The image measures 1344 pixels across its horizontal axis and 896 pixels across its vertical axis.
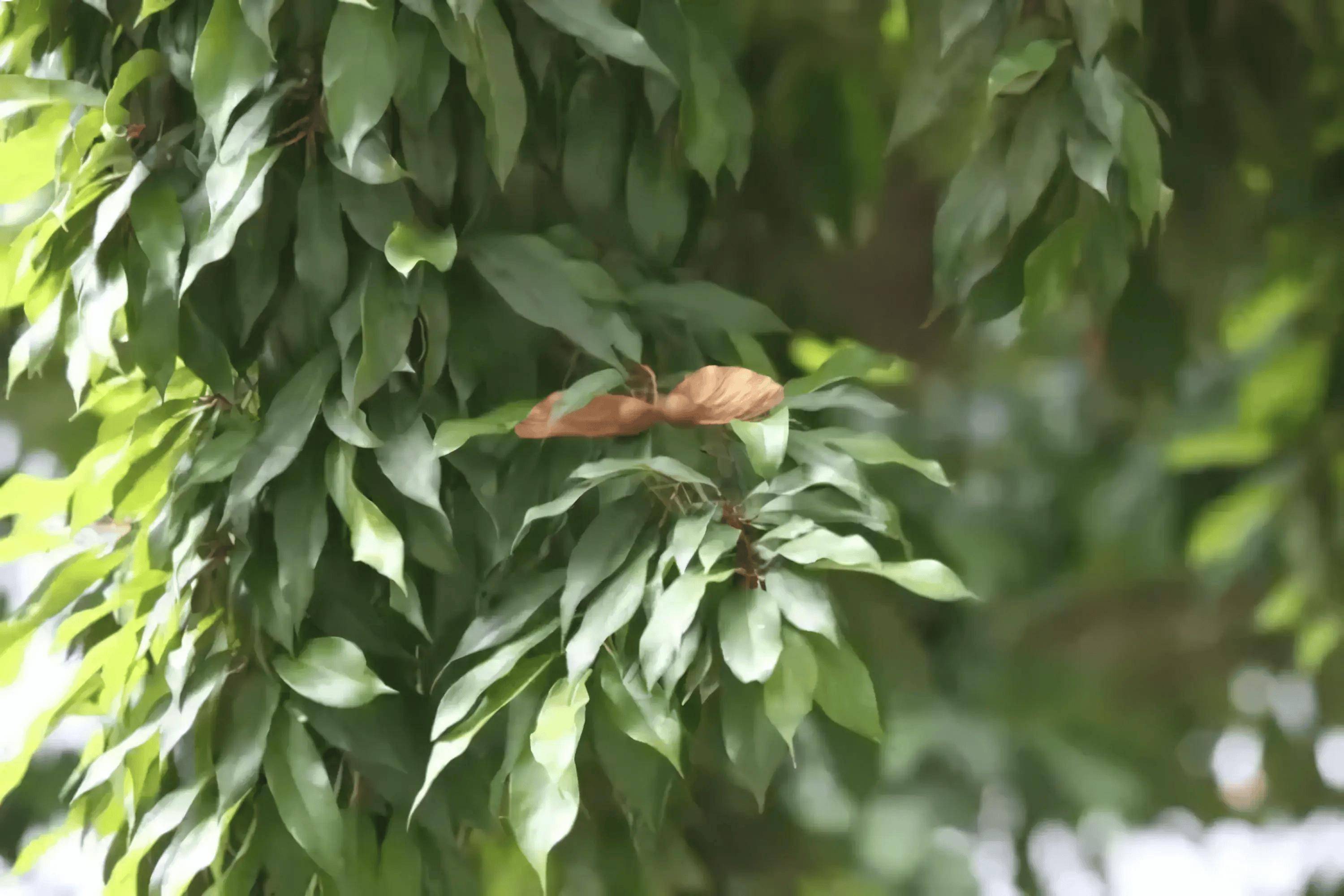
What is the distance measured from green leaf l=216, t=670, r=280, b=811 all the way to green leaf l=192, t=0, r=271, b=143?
0.21 metres

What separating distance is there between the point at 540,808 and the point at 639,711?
5cm

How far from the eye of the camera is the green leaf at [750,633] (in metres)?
0.42

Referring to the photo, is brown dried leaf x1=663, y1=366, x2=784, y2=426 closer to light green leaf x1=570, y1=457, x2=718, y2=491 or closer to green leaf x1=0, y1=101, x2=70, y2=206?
light green leaf x1=570, y1=457, x2=718, y2=491

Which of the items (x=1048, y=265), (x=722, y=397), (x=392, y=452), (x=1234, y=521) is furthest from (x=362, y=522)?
(x=1234, y=521)

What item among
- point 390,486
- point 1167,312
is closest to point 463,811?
point 390,486

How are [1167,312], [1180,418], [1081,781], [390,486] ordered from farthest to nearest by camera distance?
[1180,418] < [1081,781] < [1167,312] < [390,486]

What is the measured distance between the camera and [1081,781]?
975 millimetres

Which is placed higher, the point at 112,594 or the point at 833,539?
the point at 833,539

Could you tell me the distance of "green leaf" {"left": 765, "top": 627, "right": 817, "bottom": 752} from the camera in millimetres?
422

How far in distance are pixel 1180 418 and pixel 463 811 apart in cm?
84

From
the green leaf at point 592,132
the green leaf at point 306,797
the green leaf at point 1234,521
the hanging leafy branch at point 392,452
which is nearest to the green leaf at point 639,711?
the hanging leafy branch at point 392,452

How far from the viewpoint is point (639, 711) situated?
1.48 feet

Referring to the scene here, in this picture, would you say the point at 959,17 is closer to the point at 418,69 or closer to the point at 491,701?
the point at 418,69

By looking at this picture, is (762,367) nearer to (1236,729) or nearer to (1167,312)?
(1167,312)
